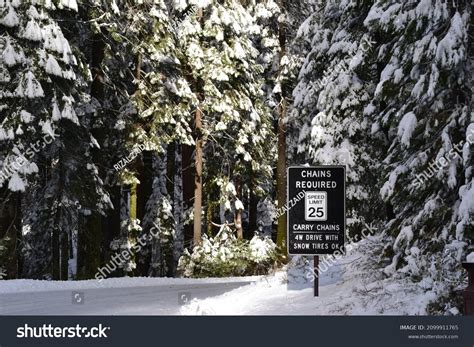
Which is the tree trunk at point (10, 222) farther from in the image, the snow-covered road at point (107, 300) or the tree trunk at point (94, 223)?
the snow-covered road at point (107, 300)

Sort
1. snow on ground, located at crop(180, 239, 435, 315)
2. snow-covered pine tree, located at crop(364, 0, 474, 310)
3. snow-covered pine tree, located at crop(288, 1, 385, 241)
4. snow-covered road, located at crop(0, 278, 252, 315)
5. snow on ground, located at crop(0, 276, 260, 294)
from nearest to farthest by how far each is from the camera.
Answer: snow on ground, located at crop(180, 239, 435, 315) < snow-covered pine tree, located at crop(364, 0, 474, 310) < snow-covered road, located at crop(0, 278, 252, 315) < snow on ground, located at crop(0, 276, 260, 294) < snow-covered pine tree, located at crop(288, 1, 385, 241)

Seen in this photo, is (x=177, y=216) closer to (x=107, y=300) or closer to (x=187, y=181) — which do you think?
(x=187, y=181)

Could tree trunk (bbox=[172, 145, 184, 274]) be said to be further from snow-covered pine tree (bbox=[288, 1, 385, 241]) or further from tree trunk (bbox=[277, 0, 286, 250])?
snow-covered pine tree (bbox=[288, 1, 385, 241])

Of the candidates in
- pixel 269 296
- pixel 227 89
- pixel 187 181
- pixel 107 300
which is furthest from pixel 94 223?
pixel 269 296

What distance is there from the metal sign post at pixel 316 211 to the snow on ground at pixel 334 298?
79 centimetres

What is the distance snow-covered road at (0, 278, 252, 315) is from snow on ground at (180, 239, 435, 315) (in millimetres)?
955

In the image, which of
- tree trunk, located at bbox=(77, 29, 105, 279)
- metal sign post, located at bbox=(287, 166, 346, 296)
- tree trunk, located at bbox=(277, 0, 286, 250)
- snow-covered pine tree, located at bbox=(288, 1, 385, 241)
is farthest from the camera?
tree trunk, located at bbox=(277, 0, 286, 250)

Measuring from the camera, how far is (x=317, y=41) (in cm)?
2255

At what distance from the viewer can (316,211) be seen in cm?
1221

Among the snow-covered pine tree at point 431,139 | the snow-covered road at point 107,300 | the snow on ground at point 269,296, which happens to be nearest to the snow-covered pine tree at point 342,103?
the snow on ground at point 269,296

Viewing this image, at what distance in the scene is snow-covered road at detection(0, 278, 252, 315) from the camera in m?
13.2

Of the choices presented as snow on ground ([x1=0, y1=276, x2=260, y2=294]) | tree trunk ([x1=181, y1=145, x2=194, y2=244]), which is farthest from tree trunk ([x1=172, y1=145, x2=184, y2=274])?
snow on ground ([x1=0, y1=276, x2=260, y2=294])

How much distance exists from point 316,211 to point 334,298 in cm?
153
